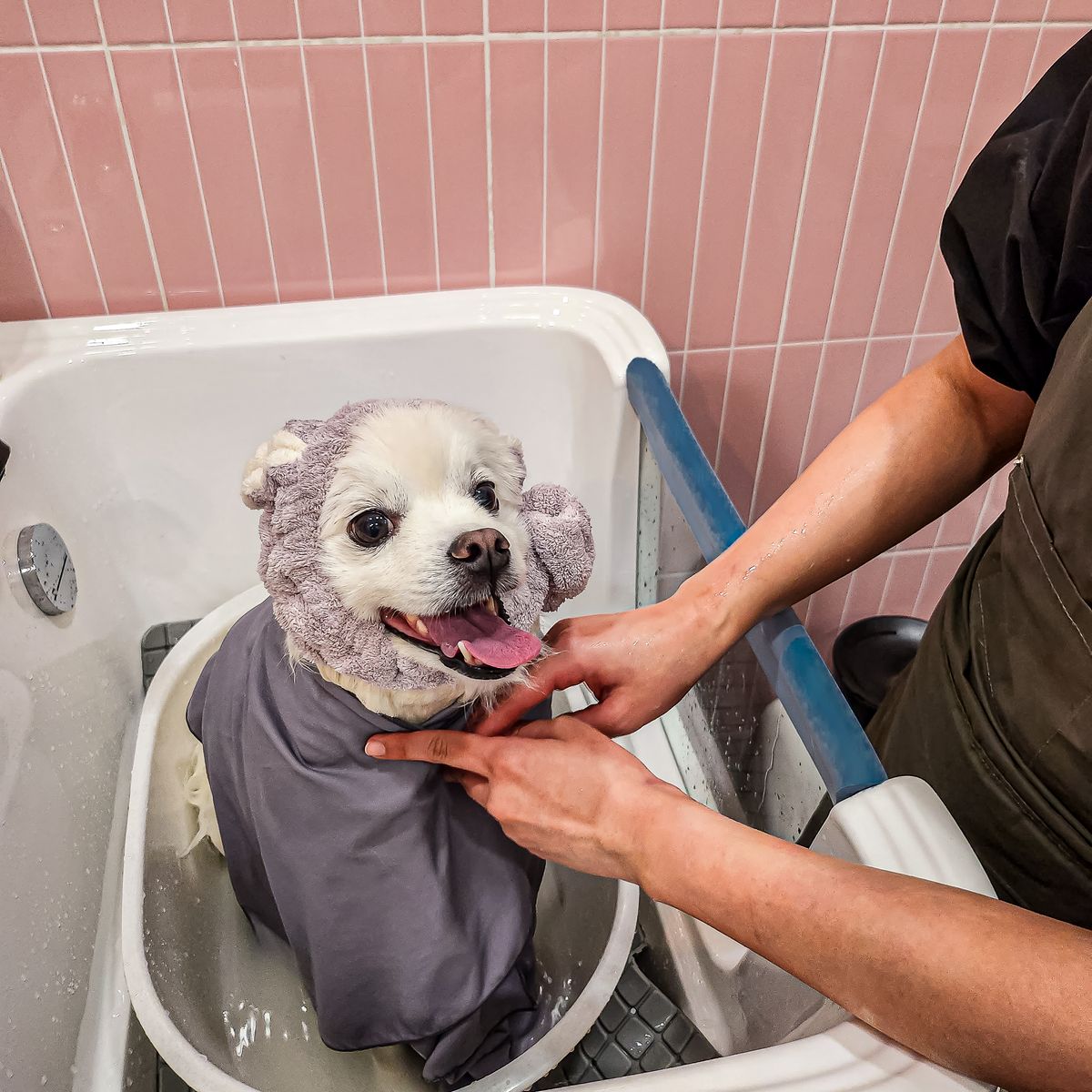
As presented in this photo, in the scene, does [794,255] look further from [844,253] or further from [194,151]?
[194,151]

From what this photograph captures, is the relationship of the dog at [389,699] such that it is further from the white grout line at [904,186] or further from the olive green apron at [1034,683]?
the white grout line at [904,186]

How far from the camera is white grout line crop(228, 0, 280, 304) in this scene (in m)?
0.82

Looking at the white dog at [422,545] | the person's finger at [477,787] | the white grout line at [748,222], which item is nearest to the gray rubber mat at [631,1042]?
the person's finger at [477,787]

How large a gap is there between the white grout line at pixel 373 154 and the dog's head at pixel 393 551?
470 millimetres

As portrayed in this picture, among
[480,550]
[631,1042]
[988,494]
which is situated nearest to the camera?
[480,550]

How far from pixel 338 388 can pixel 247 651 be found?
16.1 inches

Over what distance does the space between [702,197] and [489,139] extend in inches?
9.8

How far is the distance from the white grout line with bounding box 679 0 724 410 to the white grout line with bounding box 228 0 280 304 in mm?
466

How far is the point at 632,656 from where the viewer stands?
2.10 feet

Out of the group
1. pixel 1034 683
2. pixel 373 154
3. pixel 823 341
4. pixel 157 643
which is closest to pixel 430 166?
pixel 373 154

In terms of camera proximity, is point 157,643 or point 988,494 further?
point 988,494

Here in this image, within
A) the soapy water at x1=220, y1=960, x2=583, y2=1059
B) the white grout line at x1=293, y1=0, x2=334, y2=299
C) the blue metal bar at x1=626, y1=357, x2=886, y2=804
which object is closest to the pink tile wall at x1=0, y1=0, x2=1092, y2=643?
the white grout line at x1=293, y1=0, x2=334, y2=299

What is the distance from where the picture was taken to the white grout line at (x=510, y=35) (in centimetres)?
81

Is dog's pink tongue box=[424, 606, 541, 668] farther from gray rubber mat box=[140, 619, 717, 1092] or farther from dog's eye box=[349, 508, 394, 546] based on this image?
gray rubber mat box=[140, 619, 717, 1092]
